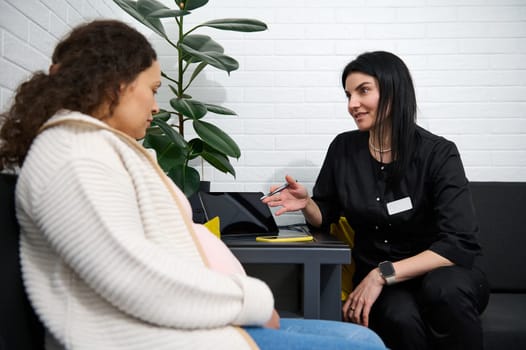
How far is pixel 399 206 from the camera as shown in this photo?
173cm

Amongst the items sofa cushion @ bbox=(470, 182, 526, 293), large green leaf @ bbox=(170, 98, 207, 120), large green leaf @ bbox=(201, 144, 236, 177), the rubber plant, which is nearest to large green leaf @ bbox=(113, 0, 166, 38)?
the rubber plant

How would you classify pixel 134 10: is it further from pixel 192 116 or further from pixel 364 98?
pixel 364 98

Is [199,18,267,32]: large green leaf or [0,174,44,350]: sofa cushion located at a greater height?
[199,18,267,32]: large green leaf

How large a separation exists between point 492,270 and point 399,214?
710 millimetres

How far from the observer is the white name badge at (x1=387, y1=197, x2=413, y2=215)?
173 centimetres

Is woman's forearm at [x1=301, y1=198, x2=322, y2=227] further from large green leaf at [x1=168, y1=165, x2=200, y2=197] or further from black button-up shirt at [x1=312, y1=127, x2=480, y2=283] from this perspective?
large green leaf at [x1=168, y1=165, x2=200, y2=197]

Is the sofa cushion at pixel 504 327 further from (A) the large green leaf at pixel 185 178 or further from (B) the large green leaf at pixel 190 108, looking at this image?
(B) the large green leaf at pixel 190 108

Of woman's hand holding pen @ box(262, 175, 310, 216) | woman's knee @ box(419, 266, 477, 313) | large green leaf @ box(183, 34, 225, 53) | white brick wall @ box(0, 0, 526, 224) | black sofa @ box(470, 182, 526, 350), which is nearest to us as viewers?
woman's knee @ box(419, 266, 477, 313)

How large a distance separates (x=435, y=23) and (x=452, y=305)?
5.34 feet

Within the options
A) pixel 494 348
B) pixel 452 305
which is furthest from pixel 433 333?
pixel 494 348

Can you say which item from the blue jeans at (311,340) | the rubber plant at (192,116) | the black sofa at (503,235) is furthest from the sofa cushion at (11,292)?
the black sofa at (503,235)

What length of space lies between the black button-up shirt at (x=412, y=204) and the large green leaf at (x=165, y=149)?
2.18 feet

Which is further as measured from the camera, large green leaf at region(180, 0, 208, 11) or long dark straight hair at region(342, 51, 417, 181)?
large green leaf at region(180, 0, 208, 11)

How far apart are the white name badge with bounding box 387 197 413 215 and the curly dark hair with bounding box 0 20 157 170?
3.72ft
